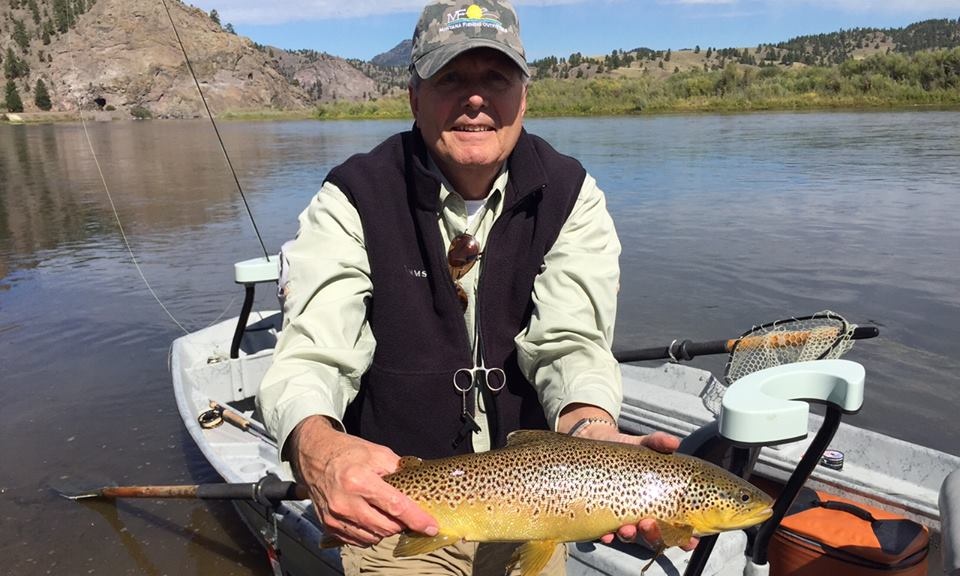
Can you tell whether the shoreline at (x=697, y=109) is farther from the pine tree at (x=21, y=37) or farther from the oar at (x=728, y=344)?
the oar at (x=728, y=344)

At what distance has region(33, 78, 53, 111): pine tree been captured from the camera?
356 ft

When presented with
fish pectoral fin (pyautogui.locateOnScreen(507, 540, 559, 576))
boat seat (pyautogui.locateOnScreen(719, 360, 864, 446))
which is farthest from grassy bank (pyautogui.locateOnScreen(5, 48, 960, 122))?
fish pectoral fin (pyautogui.locateOnScreen(507, 540, 559, 576))

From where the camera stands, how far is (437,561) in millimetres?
2744

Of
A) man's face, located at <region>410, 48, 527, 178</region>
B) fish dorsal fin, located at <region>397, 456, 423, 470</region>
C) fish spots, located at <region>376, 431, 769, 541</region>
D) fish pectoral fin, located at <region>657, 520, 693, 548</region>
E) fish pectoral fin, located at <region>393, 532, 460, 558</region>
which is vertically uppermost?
man's face, located at <region>410, 48, 527, 178</region>

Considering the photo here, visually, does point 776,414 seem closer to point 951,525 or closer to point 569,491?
point 951,525

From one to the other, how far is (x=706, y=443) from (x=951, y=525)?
2.53 feet

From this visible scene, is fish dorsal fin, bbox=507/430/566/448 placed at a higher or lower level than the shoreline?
lower

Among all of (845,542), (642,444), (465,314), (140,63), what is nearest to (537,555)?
(642,444)

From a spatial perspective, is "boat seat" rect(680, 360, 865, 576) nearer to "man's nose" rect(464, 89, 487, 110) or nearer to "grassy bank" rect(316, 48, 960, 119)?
"man's nose" rect(464, 89, 487, 110)

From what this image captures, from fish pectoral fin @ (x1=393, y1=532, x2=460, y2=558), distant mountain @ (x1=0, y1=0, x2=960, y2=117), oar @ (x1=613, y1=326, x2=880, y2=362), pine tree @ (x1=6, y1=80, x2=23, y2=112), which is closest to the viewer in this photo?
fish pectoral fin @ (x1=393, y1=532, x2=460, y2=558)

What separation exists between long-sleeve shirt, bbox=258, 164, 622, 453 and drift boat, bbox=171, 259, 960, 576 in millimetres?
532

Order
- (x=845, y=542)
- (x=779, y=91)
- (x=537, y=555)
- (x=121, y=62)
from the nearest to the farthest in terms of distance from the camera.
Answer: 1. (x=537, y=555)
2. (x=845, y=542)
3. (x=779, y=91)
4. (x=121, y=62)


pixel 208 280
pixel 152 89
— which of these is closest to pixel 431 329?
pixel 208 280

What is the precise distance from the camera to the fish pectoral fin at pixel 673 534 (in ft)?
7.45
